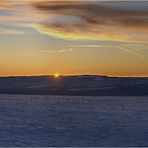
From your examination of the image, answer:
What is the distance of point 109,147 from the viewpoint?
40719 mm

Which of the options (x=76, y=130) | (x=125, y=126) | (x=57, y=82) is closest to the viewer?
(x=76, y=130)

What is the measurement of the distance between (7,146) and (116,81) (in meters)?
81.8

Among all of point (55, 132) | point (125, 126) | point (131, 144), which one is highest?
point (131, 144)

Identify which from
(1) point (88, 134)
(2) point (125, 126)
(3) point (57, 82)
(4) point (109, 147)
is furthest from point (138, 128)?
(3) point (57, 82)

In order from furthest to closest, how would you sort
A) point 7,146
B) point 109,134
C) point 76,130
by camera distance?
point 76,130 → point 109,134 → point 7,146

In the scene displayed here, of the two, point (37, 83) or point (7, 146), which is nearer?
point (7, 146)

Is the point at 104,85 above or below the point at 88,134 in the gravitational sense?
below

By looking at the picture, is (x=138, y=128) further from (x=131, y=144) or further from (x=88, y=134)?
(x=131, y=144)

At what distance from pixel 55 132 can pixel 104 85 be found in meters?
71.1

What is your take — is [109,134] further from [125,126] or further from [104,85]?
[104,85]

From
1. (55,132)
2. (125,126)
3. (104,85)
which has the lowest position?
(104,85)

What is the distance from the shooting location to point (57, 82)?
118 metres

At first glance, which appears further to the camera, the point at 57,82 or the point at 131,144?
the point at 57,82

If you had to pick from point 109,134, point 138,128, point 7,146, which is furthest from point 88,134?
point 7,146
